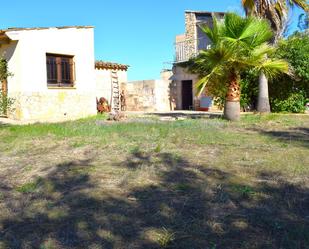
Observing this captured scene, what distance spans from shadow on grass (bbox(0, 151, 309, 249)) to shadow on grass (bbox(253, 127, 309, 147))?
3.19 metres

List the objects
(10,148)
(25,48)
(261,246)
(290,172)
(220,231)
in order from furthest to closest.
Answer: (25,48) → (10,148) → (290,172) → (220,231) → (261,246)

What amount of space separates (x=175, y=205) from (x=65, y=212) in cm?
117

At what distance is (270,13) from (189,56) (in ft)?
29.6

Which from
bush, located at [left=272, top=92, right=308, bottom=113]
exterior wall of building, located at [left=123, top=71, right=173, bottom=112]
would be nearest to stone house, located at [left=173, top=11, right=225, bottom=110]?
exterior wall of building, located at [left=123, top=71, right=173, bottom=112]

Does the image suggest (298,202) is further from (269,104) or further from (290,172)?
(269,104)

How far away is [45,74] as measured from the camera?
51.2 feet

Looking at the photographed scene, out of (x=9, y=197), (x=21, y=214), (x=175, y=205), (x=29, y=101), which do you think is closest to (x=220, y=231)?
(x=175, y=205)

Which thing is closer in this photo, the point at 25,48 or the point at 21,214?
the point at 21,214

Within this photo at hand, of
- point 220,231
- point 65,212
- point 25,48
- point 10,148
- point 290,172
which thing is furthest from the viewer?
Answer: point 25,48

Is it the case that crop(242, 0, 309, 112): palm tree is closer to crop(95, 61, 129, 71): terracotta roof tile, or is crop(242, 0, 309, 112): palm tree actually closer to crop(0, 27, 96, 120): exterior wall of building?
crop(0, 27, 96, 120): exterior wall of building

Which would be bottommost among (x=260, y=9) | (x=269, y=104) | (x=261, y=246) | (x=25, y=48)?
(x=261, y=246)

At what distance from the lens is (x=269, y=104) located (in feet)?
56.6

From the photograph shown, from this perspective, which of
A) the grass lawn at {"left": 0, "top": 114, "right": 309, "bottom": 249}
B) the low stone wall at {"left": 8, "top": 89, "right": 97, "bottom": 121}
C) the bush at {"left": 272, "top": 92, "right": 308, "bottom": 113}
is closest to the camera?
the grass lawn at {"left": 0, "top": 114, "right": 309, "bottom": 249}

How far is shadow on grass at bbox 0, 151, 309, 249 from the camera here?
369 centimetres
